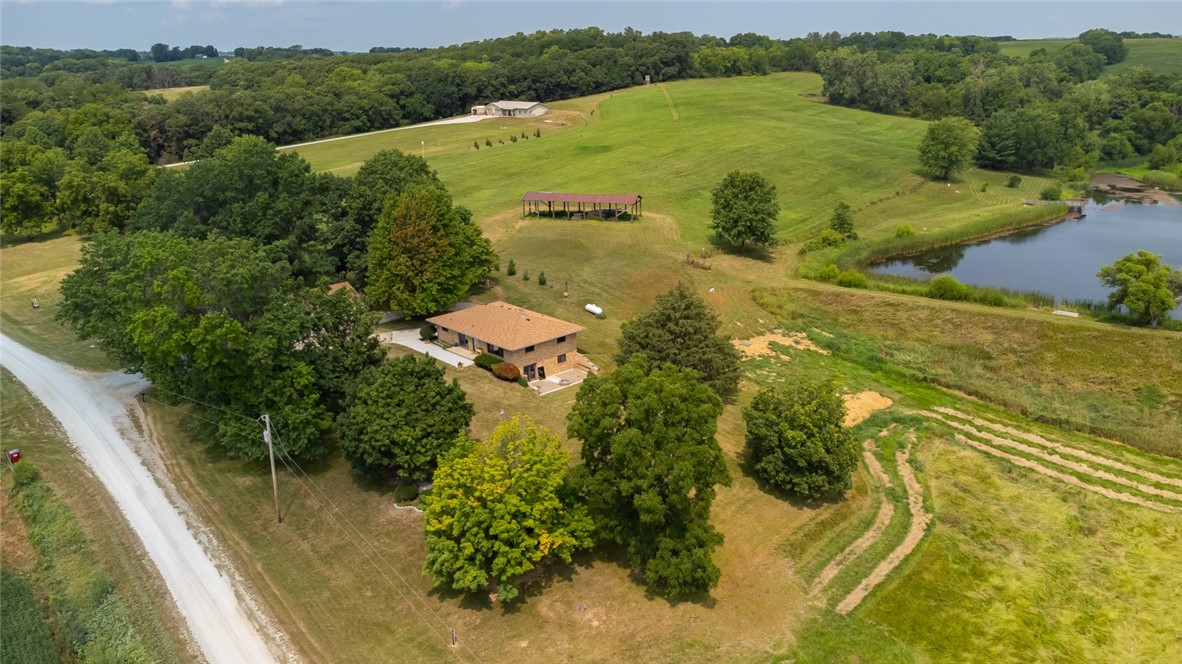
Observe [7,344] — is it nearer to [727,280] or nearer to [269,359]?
[269,359]

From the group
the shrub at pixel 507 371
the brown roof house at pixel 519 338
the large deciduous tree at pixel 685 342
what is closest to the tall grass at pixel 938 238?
the large deciduous tree at pixel 685 342

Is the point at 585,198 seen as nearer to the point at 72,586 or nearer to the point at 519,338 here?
the point at 519,338

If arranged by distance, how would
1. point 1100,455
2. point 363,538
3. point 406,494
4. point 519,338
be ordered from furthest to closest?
point 519,338
point 1100,455
point 406,494
point 363,538

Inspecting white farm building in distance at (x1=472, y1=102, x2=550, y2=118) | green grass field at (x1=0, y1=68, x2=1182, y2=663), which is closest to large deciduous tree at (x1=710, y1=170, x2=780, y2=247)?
green grass field at (x1=0, y1=68, x2=1182, y2=663)

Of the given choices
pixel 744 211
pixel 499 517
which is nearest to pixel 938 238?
pixel 744 211

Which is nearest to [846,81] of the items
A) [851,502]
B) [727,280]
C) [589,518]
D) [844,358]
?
[727,280]

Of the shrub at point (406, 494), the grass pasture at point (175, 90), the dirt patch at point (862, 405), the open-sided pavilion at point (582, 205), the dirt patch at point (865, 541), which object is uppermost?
the grass pasture at point (175, 90)

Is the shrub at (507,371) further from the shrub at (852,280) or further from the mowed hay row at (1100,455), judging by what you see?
the shrub at (852,280)
